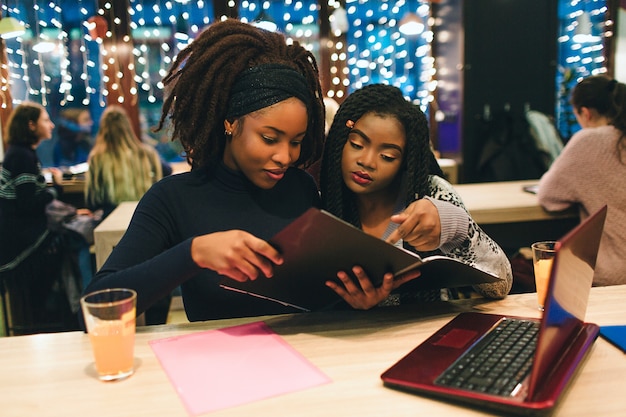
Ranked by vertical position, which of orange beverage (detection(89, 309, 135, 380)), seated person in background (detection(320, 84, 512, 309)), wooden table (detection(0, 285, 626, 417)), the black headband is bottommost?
wooden table (detection(0, 285, 626, 417))

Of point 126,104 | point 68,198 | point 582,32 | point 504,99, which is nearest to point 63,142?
point 126,104

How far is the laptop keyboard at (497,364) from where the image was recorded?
0.80 metres

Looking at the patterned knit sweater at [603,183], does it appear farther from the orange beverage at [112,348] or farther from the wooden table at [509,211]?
the orange beverage at [112,348]

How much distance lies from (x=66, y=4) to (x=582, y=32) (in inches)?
179

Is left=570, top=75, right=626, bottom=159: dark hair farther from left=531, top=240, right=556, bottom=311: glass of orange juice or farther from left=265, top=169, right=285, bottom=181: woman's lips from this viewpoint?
left=265, top=169, right=285, bottom=181: woman's lips

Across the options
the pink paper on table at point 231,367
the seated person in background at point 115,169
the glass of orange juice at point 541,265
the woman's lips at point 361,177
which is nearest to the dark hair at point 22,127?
the seated person in background at point 115,169

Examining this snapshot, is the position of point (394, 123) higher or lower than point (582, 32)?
lower

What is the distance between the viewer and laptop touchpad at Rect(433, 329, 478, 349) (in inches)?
37.8

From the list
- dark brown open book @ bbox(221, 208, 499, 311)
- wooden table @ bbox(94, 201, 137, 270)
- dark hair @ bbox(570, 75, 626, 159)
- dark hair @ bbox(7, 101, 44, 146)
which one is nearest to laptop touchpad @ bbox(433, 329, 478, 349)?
dark brown open book @ bbox(221, 208, 499, 311)

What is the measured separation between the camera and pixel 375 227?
57.1 inches

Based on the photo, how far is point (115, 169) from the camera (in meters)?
3.46

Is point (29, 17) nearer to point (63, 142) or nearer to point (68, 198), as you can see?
point (63, 142)

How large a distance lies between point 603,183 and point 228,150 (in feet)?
5.25

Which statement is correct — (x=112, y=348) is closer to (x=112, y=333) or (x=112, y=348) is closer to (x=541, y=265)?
(x=112, y=333)
